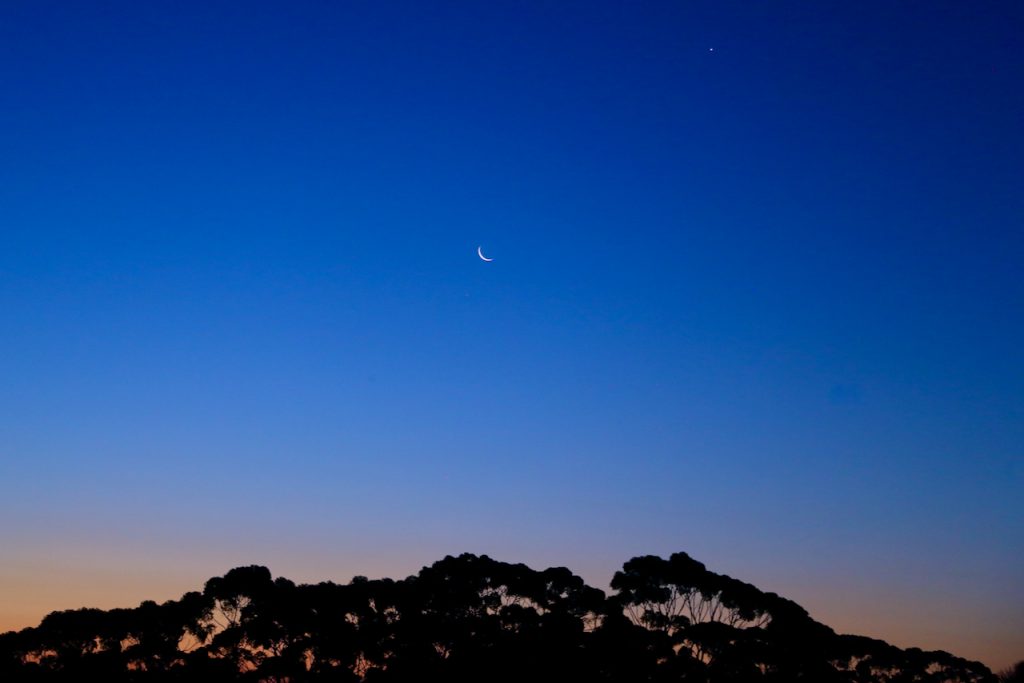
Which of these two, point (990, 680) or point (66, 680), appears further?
point (990, 680)

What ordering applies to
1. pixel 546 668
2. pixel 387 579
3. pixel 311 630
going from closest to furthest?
pixel 546 668
pixel 311 630
pixel 387 579

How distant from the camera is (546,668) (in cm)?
6081

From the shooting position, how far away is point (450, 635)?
64500 mm

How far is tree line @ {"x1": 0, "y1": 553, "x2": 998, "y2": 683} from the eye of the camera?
202 ft

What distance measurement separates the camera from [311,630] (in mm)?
64750

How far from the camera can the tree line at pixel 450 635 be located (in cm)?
6159

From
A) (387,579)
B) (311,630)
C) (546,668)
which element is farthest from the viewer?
(387,579)

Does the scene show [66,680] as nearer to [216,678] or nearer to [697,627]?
[216,678]

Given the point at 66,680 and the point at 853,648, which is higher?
the point at 853,648

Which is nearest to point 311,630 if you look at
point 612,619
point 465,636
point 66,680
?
point 465,636

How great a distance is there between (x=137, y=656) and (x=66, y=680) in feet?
16.2

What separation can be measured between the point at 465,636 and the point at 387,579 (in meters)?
9.06

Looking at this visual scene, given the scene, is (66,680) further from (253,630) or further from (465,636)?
(465,636)

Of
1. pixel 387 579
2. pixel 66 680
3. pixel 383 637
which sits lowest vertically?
pixel 66 680
